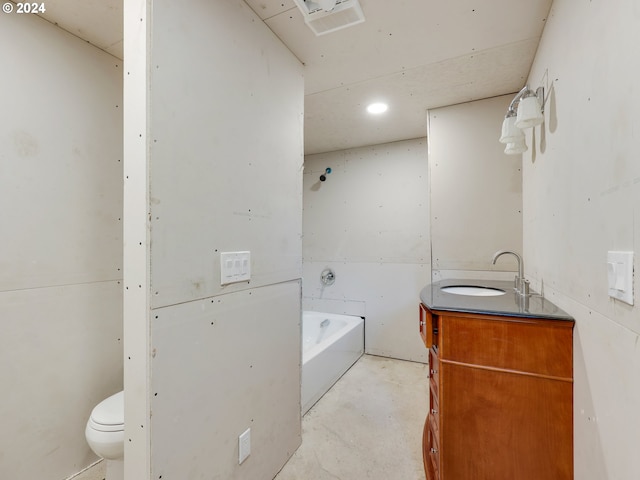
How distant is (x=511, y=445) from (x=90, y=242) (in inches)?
90.4

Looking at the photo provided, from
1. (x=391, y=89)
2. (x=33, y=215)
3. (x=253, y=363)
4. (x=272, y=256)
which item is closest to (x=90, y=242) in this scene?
(x=33, y=215)

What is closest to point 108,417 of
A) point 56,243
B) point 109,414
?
point 109,414

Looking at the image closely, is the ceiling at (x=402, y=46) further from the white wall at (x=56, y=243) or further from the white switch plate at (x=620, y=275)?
the white switch plate at (x=620, y=275)

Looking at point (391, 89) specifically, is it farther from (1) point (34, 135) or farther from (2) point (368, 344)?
(2) point (368, 344)

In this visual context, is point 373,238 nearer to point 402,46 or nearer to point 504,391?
point 402,46

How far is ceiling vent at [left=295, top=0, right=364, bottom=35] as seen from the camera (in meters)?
1.33

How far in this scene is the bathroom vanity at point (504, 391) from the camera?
3.74ft

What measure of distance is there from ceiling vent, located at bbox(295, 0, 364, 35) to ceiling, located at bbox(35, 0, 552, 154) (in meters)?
0.06

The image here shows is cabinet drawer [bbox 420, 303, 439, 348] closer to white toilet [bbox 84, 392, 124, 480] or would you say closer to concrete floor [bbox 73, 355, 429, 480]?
concrete floor [bbox 73, 355, 429, 480]

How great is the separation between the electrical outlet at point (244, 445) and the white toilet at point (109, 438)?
526 millimetres

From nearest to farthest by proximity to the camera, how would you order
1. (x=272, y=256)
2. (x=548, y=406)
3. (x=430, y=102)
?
(x=548, y=406), (x=272, y=256), (x=430, y=102)

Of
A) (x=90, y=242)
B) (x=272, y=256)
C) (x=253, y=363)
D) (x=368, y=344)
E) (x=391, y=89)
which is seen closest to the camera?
(x=253, y=363)

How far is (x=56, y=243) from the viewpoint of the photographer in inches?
59.9

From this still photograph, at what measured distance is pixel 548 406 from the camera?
115 centimetres
